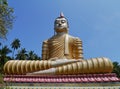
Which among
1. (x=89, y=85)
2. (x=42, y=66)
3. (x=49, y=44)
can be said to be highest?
(x=49, y=44)

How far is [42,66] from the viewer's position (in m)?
13.1

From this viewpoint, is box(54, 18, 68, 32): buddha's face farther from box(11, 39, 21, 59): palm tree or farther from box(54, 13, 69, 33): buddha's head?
box(11, 39, 21, 59): palm tree

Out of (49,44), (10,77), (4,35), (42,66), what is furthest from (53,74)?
(4,35)

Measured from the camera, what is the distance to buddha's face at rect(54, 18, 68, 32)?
49.6 ft

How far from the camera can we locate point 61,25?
15.2 m

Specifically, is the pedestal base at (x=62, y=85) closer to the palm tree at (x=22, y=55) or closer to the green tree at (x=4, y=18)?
the green tree at (x=4, y=18)

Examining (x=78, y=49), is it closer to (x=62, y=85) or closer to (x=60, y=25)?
(x=60, y=25)

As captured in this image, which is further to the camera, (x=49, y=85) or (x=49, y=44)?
(x=49, y=44)

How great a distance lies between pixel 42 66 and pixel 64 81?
6.78 ft

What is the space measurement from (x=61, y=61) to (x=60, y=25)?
102 inches

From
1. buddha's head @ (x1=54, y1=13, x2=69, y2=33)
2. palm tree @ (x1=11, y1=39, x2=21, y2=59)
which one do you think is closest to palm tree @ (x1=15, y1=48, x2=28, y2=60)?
palm tree @ (x1=11, y1=39, x2=21, y2=59)

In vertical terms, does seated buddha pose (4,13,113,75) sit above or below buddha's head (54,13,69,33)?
below

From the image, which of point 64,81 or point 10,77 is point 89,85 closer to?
point 64,81

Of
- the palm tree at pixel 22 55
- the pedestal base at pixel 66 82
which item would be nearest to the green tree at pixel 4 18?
the pedestal base at pixel 66 82
